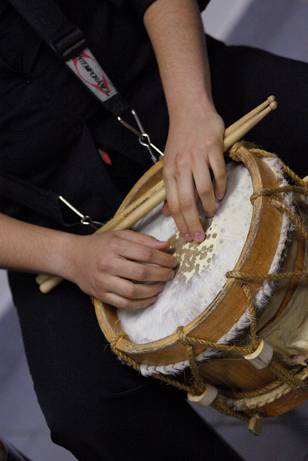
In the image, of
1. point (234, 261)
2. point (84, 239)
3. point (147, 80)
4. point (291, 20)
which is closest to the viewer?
point (234, 261)

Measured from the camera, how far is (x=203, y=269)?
26.8 inches

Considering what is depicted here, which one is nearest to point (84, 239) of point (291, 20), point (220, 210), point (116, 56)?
point (220, 210)

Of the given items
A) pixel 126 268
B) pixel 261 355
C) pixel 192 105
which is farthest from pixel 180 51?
pixel 261 355

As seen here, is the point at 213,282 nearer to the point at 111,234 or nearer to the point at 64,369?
the point at 111,234

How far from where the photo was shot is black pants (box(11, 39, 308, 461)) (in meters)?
0.79

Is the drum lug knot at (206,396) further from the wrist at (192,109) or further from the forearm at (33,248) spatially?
the wrist at (192,109)

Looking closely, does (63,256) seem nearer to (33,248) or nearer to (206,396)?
(33,248)

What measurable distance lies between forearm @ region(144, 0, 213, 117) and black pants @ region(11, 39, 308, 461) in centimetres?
9

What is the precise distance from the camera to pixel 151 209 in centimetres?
78

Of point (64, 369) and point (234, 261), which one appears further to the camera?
point (64, 369)

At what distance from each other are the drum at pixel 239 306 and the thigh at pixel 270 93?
0.11 meters

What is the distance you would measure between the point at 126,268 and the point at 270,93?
0.34 meters

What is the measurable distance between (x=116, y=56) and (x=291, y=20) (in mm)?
967

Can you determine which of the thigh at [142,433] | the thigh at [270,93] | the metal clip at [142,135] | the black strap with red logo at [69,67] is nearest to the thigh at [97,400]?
the thigh at [142,433]
